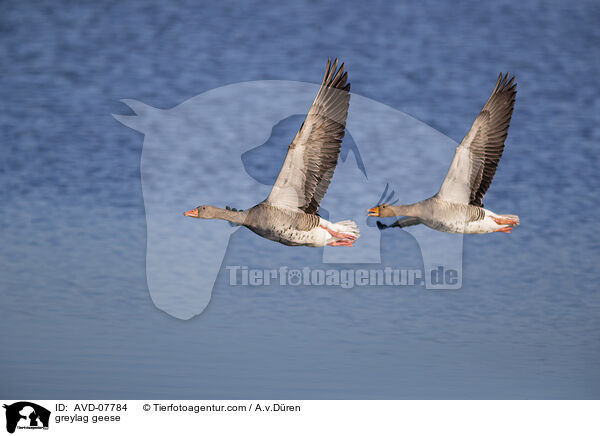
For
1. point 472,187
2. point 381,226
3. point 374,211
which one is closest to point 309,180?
point 374,211

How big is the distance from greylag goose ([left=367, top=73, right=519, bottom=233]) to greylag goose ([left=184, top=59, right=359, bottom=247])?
640mm

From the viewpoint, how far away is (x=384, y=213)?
230 inches

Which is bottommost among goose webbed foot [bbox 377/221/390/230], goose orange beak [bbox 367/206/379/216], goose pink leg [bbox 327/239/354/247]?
goose pink leg [bbox 327/239/354/247]

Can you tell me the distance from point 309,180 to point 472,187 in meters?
1.34

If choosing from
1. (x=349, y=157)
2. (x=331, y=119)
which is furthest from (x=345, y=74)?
(x=349, y=157)

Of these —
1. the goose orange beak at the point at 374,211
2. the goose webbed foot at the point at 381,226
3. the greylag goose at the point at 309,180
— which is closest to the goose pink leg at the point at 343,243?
the greylag goose at the point at 309,180

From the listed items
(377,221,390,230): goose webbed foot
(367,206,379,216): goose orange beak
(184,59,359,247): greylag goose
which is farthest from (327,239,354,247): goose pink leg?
(377,221,390,230): goose webbed foot

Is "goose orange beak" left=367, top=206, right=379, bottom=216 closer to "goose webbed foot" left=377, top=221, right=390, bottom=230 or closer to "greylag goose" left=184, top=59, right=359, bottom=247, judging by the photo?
"goose webbed foot" left=377, top=221, right=390, bottom=230

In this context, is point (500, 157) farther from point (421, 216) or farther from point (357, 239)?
point (357, 239)

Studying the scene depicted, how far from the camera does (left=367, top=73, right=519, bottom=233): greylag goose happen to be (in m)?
5.79

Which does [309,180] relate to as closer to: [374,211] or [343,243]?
[343,243]

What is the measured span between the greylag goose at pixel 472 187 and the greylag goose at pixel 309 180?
640mm

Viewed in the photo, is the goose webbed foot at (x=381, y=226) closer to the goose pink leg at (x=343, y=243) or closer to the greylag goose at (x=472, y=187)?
the greylag goose at (x=472, y=187)
